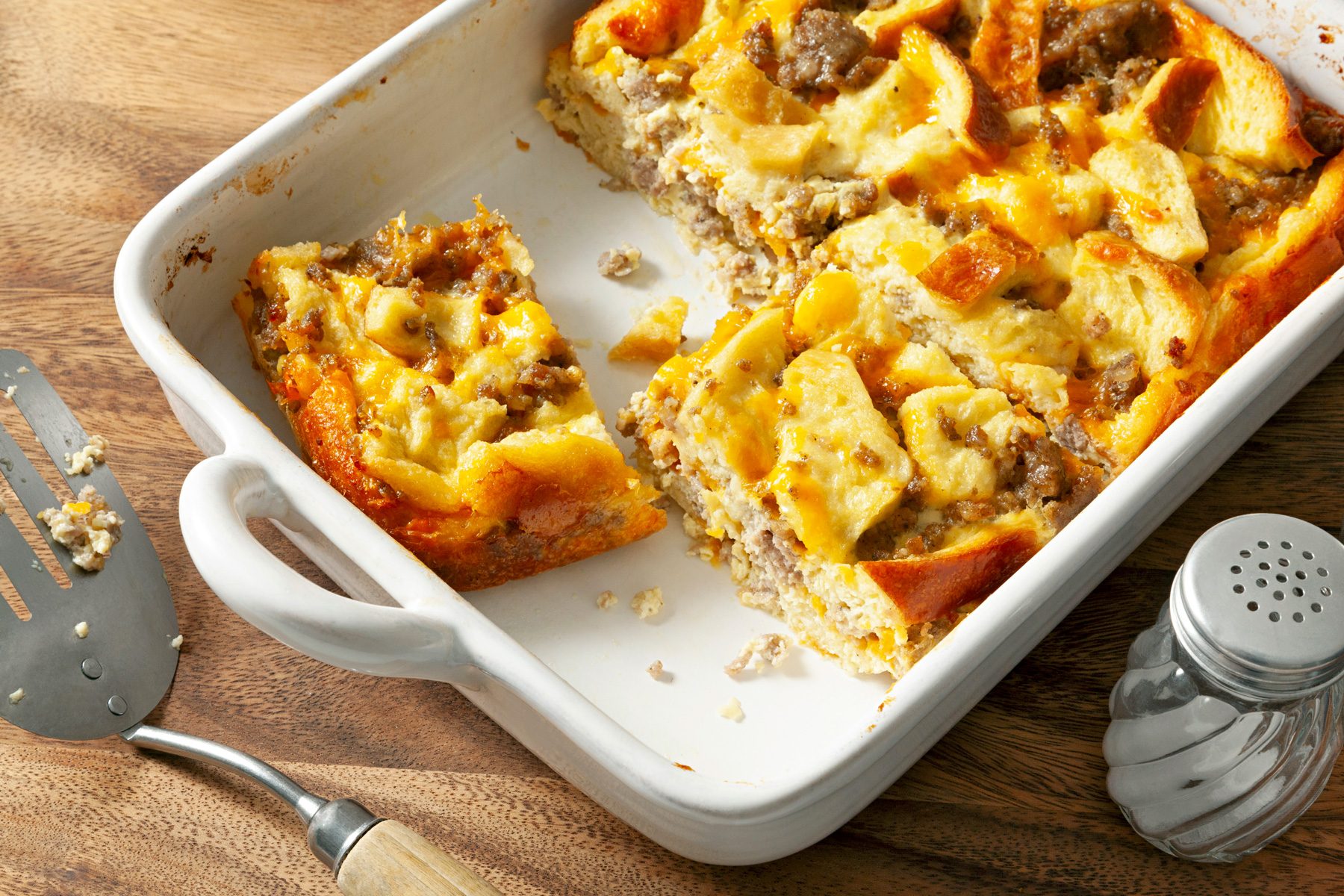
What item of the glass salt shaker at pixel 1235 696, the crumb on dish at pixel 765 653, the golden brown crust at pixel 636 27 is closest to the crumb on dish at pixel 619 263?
the golden brown crust at pixel 636 27

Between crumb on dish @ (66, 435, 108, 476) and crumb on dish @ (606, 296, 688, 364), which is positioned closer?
crumb on dish @ (66, 435, 108, 476)

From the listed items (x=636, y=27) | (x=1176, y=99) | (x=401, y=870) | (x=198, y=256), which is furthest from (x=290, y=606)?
(x=1176, y=99)

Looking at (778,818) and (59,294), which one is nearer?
(778,818)

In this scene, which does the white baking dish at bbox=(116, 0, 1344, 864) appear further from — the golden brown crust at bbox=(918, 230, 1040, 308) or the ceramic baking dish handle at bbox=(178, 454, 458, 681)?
the golden brown crust at bbox=(918, 230, 1040, 308)

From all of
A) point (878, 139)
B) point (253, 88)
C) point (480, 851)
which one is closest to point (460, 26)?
point (253, 88)

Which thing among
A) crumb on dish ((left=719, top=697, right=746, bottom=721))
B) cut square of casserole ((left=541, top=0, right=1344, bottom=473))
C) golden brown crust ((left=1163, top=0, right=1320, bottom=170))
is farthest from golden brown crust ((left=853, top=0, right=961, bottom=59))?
crumb on dish ((left=719, top=697, right=746, bottom=721))

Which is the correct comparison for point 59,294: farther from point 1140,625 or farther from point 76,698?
point 1140,625

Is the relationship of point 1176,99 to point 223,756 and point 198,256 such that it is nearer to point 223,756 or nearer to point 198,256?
point 198,256
